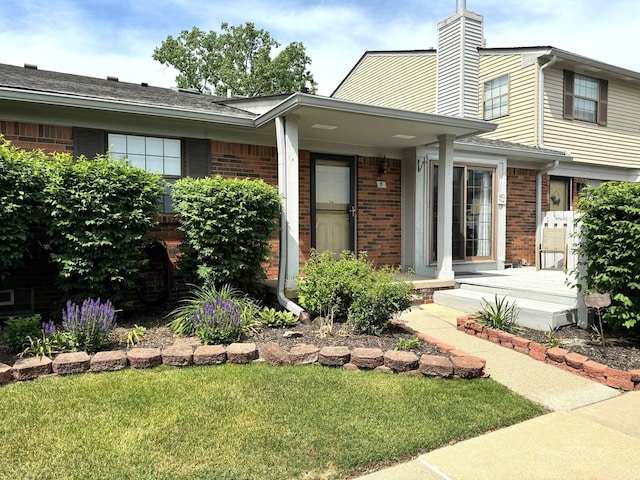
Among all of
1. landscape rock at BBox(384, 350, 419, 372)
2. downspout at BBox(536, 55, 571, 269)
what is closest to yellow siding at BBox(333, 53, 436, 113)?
downspout at BBox(536, 55, 571, 269)

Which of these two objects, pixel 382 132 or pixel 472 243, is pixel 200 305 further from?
pixel 472 243

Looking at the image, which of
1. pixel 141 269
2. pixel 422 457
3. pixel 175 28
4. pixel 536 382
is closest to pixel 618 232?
pixel 536 382

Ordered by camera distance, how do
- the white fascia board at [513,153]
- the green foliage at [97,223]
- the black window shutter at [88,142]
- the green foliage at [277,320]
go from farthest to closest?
the white fascia board at [513,153]
the black window shutter at [88,142]
the green foliage at [277,320]
the green foliage at [97,223]

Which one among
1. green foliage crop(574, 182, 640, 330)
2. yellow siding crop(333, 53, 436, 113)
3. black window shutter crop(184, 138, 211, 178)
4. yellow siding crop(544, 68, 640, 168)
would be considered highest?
yellow siding crop(333, 53, 436, 113)

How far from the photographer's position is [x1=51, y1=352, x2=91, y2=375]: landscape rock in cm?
361

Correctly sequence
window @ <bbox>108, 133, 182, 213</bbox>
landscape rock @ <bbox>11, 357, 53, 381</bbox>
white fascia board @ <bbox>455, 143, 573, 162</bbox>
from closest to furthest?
landscape rock @ <bbox>11, 357, 53, 381</bbox> → window @ <bbox>108, 133, 182, 213</bbox> → white fascia board @ <bbox>455, 143, 573, 162</bbox>

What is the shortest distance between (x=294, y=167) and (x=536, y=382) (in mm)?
3824

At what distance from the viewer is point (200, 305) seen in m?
4.91

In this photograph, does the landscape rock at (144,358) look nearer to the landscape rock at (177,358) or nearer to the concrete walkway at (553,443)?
the landscape rock at (177,358)

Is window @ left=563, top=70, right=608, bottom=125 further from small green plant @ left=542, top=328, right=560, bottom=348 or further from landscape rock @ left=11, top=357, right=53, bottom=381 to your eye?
landscape rock @ left=11, top=357, right=53, bottom=381

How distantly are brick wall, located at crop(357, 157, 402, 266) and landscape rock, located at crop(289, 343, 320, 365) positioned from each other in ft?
14.1

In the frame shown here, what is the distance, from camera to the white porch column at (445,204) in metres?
7.28

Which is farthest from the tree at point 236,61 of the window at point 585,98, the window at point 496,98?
the window at point 585,98

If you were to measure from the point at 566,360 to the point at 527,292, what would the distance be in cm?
219
